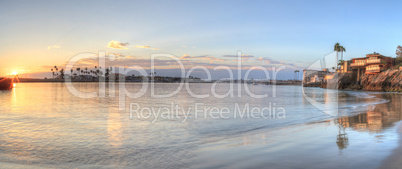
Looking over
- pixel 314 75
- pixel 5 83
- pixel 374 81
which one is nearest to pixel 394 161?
pixel 374 81

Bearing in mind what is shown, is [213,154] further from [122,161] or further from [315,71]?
[315,71]

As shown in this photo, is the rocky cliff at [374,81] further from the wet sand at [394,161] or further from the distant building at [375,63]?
the wet sand at [394,161]

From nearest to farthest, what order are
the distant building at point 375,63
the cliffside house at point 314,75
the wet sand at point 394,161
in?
the wet sand at point 394,161 < the distant building at point 375,63 < the cliffside house at point 314,75

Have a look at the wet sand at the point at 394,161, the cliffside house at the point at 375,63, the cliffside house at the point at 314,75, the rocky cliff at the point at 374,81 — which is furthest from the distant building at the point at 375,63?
the wet sand at the point at 394,161

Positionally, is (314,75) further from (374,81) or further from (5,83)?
(5,83)

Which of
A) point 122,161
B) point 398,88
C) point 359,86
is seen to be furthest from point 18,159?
point 359,86

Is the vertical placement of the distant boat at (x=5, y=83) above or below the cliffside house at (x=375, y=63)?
below

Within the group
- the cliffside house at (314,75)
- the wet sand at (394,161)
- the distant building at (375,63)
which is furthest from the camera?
the cliffside house at (314,75)

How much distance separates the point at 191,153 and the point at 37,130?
10.5 m

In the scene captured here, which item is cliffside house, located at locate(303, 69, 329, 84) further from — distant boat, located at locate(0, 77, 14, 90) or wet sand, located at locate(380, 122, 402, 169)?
wet sand, located at locate(380, 122, 402, 169)

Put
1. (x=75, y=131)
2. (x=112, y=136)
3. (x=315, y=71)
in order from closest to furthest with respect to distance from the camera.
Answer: (x=112, y=136)
(x=75, y=131)
(x=315, y=71)

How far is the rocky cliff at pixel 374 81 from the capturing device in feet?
240

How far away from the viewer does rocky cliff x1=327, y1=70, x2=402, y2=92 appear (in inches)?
2879

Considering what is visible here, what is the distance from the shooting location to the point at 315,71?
18575cm
